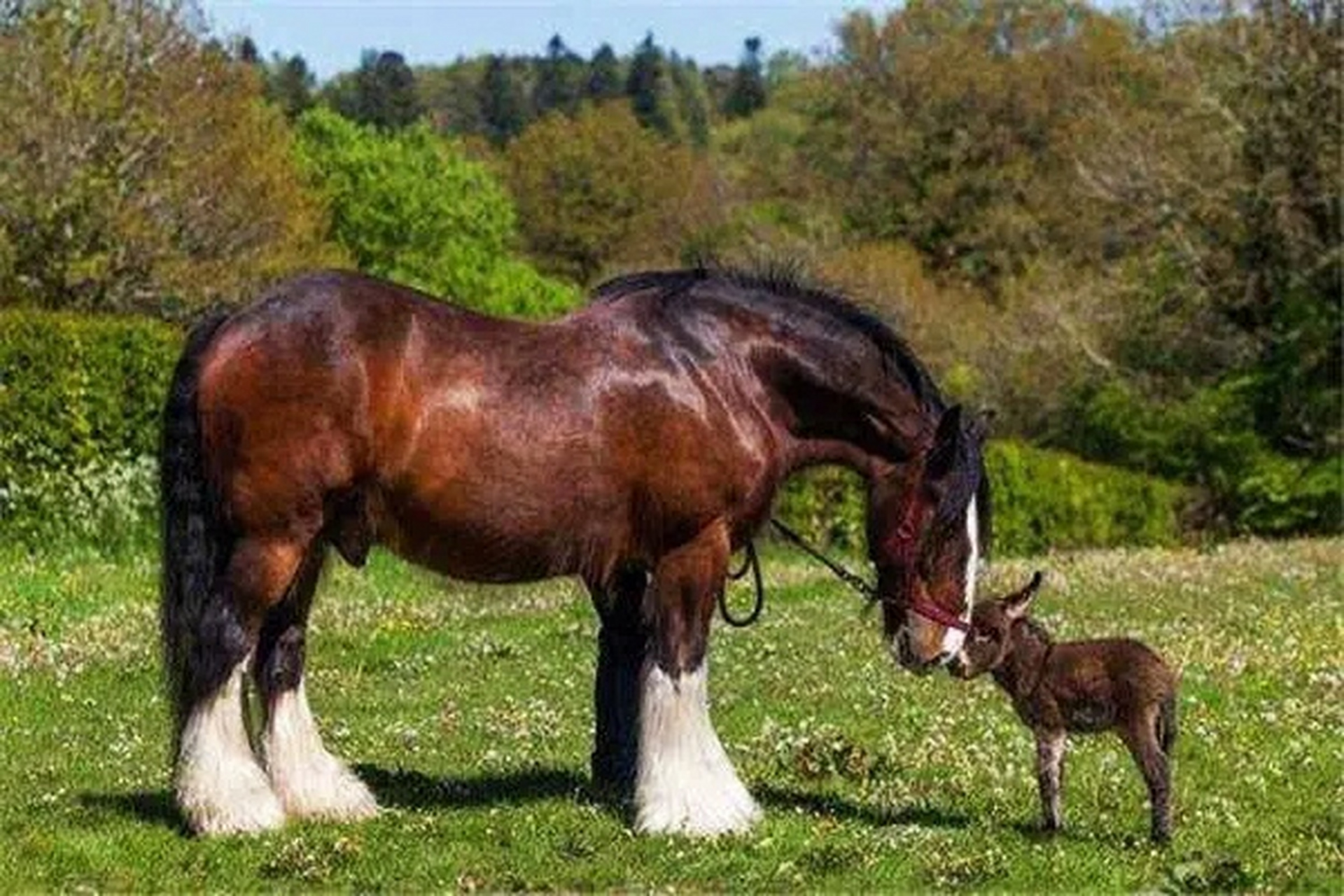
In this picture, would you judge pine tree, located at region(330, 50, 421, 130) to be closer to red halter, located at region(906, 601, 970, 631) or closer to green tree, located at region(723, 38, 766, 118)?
green tree, located at region(723, 38, 766, 118)

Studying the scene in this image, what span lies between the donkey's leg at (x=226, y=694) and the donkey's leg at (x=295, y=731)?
430 millimetres

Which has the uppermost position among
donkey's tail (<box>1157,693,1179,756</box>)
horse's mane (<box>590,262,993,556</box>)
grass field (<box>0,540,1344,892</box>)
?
horse's mane (<box>590,262,993,556</box>)

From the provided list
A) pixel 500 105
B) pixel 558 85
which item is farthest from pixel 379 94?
pixel 558 85

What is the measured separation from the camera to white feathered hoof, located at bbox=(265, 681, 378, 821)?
432 inches

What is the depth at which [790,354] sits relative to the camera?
11109 millimetres

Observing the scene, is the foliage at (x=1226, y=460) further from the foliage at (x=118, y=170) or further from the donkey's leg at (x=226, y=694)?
the donkey's leg at (x=226, y=694)

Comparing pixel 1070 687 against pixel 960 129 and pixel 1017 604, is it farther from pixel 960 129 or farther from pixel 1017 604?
pixel 960 129

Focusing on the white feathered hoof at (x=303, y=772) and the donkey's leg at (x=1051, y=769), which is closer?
the donkey's leg at (x=1051, y=769)

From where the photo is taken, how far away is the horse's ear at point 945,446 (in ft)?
35.6

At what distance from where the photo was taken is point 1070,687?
34.8 ft

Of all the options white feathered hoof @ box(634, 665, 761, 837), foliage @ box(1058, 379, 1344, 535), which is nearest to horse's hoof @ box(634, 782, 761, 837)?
white feathered hoof @ box(634, 665, 761, 837)

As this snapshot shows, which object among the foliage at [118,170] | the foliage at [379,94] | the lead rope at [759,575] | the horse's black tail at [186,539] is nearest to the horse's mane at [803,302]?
the lead rope at [759,575]

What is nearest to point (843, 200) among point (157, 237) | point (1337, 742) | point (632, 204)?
point (632, 204)

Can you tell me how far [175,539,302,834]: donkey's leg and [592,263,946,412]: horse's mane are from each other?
243cm
